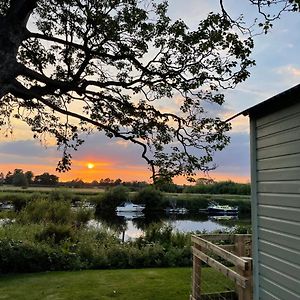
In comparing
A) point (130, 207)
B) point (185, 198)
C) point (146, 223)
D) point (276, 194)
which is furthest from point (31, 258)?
point (185, 198)

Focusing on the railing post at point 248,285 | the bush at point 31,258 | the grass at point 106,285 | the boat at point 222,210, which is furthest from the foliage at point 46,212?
the boat at point 222,210

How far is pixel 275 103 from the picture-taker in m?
3.90

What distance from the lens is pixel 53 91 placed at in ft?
21.1

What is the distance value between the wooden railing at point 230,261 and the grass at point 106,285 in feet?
3.87

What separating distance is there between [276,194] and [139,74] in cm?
406

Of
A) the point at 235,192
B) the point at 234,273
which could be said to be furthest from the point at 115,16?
the point at 235,192

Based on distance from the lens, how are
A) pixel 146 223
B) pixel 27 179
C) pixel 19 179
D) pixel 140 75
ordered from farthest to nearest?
1. pixel 146 223
2. pixel 19 179
3. pixel 27 179
4. pixel 140 75

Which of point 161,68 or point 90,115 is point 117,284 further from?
point 161,68

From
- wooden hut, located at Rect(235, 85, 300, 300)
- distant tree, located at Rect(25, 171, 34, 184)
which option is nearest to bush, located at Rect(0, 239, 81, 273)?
wooden hut, located at Rect(235, 85, 300, 300)

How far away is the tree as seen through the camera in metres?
6.34

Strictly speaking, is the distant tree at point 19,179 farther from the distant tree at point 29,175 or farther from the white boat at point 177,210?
the white boat at point 177,210

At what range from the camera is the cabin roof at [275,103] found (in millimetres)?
3483

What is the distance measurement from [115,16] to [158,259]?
6.64 metres

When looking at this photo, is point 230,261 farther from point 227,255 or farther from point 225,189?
point 225,189
